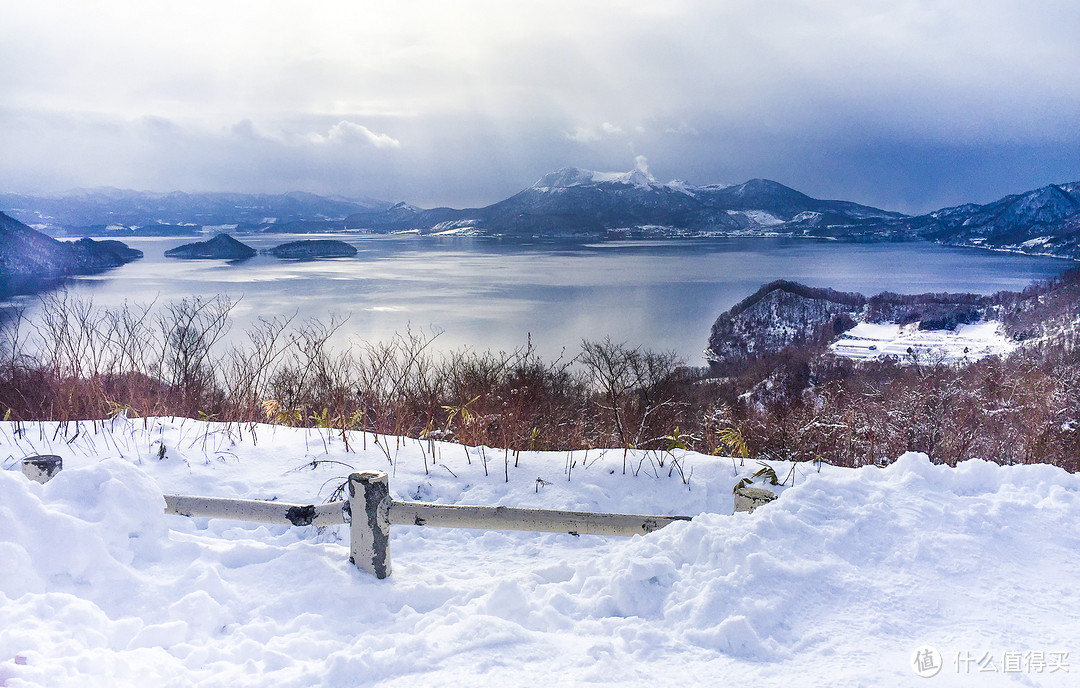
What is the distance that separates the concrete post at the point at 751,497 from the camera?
339 centimetres

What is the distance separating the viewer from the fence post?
3152 millimetres

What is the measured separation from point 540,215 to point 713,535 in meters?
165

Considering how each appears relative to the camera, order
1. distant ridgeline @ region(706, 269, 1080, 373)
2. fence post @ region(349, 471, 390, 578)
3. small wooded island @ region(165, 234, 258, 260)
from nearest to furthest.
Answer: fence post @ region(349, 471, 390, 578), distant ridgeline @ region(706, 269, 1080, 373), small wooded island @ region(165, 234, 258, 260)

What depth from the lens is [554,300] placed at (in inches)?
3004

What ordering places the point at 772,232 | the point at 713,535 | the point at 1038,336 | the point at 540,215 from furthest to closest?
the point at 772,232 → the point at 540,215 → the point at 1038,336 → the point at 713,535

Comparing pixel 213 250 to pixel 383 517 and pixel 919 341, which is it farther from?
pixel 383 517

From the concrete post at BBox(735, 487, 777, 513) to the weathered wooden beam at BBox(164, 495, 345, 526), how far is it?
211 cm

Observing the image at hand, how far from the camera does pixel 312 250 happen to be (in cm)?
11862

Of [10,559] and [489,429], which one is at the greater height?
[10,559]

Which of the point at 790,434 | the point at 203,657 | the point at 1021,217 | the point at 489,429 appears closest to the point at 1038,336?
the point at 790,434

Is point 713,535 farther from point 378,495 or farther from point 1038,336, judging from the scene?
point 1038,336

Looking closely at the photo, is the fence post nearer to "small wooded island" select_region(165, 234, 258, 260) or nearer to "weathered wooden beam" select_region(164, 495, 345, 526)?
"weathered wooden beam" select_region(164, 495, 345, 526)

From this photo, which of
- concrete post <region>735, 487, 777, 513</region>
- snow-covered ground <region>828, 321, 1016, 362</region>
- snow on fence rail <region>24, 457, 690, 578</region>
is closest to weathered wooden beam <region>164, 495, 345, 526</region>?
snow on fence rail <region>24, 457, 690, 578</region>

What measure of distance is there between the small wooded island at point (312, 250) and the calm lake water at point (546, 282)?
1.69 metres
